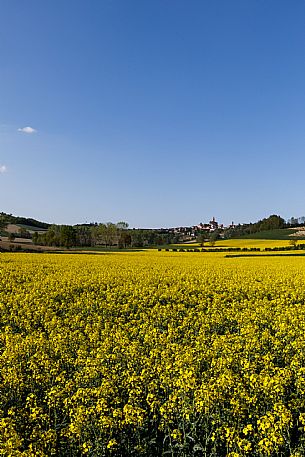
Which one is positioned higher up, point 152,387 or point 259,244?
point 259,244

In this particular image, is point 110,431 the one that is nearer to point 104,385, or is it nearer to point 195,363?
point 104,385

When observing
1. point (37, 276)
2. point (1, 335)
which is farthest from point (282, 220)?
point (1, 335)

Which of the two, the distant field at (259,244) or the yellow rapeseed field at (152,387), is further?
the distant field at (259,244)

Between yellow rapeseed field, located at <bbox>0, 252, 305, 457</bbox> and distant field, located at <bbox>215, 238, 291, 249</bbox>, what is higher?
distant field, located at <bbox>215, 238, 291, 249</bbox>

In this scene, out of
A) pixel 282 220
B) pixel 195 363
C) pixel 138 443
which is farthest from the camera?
pixel 282 220

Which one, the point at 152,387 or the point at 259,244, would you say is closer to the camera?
the point at 152,387

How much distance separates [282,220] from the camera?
13412 centimetres

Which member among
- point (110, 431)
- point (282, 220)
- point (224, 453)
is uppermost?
point (282, 220)

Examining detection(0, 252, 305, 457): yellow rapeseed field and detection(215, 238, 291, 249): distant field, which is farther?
detection(215, 238, 291, 249): distant field

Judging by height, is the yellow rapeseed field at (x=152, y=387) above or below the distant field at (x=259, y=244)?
below

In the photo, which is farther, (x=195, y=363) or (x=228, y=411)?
(x=195, y=363)

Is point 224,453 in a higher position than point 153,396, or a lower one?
lower

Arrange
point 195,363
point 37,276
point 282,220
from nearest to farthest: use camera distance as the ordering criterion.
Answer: point 195,363 < point 37,276 < point 282,220

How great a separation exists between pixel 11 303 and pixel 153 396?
29.7 feet
